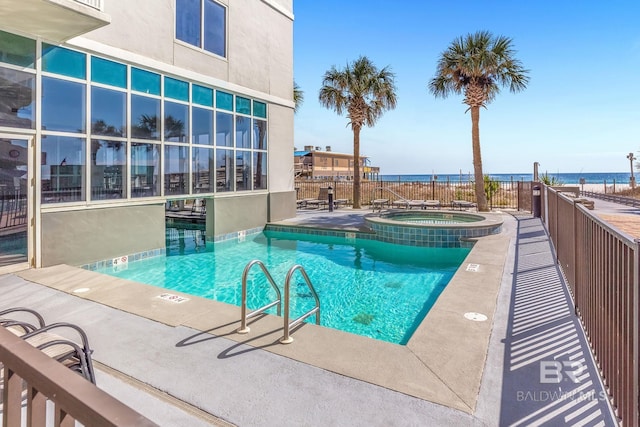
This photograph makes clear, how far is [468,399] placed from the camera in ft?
8.66

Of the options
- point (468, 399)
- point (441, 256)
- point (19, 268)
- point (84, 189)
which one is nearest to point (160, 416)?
point (468, 399)

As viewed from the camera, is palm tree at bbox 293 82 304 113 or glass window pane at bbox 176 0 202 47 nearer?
glass window pane at bbox 176 0 202 47

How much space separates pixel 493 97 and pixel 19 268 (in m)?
16.3

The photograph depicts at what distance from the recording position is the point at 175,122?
935 centimetres

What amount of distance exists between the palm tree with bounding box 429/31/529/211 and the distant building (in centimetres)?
2168

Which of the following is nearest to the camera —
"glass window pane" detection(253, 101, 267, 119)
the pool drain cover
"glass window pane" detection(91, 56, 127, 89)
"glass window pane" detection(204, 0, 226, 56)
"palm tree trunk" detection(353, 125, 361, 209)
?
the pool drain cover

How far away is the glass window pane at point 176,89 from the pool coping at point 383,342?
5222 millimetres

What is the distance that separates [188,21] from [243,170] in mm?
4329

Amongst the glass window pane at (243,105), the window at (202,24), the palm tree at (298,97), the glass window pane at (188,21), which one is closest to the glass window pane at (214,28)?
the window at (202,24)

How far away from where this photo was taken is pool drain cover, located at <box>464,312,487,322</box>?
13.5ft

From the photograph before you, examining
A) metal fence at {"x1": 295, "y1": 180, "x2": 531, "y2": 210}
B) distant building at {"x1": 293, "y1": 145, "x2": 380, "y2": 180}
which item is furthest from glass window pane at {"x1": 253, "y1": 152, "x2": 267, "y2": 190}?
distant building at {"x1": 293, "y1": 145, "x2": 380, "y2": 180}

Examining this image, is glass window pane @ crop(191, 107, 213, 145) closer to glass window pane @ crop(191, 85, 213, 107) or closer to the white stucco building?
the white stucco building

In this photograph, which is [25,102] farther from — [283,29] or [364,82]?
[364,82]

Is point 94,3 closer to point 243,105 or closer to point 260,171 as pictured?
point 243,105
